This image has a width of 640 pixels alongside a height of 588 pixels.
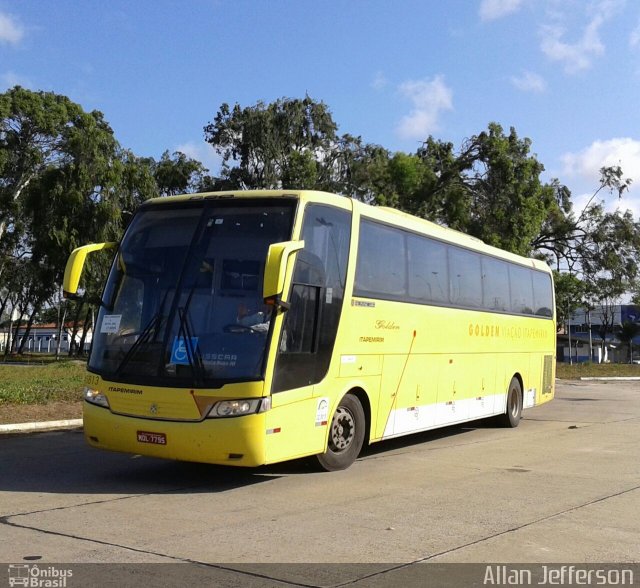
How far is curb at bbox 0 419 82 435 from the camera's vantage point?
45.6 ft

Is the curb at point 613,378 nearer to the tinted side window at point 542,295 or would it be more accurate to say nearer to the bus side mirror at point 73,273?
the tinted side window at point 542,295

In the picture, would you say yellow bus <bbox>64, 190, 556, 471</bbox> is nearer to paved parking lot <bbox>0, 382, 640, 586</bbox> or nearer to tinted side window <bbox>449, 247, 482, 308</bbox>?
paved parking lot <bbox>0, 382, 640, 586</bbox>

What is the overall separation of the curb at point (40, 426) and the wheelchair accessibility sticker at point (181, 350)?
6.35 meters

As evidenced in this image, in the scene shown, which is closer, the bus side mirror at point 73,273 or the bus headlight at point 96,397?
the bus headlight at point 96,397

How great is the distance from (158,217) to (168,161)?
4530 centimetres

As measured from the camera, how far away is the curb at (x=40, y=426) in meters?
13.9

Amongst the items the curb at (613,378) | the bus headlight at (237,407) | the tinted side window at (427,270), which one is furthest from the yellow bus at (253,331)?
the curb at (613,378)

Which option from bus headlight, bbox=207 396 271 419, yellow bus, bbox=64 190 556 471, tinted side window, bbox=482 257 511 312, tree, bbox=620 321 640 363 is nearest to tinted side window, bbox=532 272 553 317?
tinted side window, bbox=482 257 511 312

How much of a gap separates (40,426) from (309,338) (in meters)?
7.20

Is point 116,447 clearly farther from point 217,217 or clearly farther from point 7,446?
point 7,446

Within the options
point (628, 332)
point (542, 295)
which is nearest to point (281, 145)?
point (542, 295)

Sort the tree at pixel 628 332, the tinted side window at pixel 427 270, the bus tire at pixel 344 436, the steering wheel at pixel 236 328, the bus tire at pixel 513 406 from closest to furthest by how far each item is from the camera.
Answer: the steering wheel at pixel 236 328 < the bus tire at pixel 344 436 < the tinted side window at pixel 427 270 < the bus tire at pixel 513 406 < the tree at pixel 628 332

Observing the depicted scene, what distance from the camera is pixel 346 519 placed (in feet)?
24.7

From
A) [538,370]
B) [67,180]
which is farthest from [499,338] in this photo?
[67,180]
